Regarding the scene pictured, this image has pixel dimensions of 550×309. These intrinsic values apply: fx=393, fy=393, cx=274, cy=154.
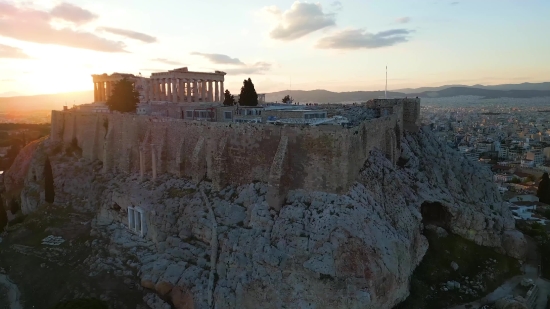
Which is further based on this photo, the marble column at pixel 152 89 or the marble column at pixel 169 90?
the marble column at pixel 152 89

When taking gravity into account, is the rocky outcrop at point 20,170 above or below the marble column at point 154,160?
below

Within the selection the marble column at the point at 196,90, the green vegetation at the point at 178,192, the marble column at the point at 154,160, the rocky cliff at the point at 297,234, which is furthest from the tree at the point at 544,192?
the marble column at the point at 154,160

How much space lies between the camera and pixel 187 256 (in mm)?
25328

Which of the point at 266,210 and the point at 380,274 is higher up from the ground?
the point at 266,210

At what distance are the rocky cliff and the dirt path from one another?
4.87 m

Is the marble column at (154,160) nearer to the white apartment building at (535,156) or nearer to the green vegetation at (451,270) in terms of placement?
the green vegetation at (451,270)

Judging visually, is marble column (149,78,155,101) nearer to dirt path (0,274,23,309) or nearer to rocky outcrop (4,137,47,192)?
rocky outcrop (4,137,47,192)

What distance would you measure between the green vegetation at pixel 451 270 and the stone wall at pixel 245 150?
7822mm

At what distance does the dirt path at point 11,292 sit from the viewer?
25750 millimetres

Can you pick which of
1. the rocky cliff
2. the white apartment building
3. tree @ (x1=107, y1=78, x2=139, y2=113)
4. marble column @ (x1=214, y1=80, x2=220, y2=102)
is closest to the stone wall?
the rocky cliff

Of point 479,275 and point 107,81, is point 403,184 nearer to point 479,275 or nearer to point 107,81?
point 479,275

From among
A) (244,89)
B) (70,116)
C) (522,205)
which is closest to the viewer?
(244,89)

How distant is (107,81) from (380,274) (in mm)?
44483

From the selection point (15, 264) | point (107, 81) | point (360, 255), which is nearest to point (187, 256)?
point (360, 255)
